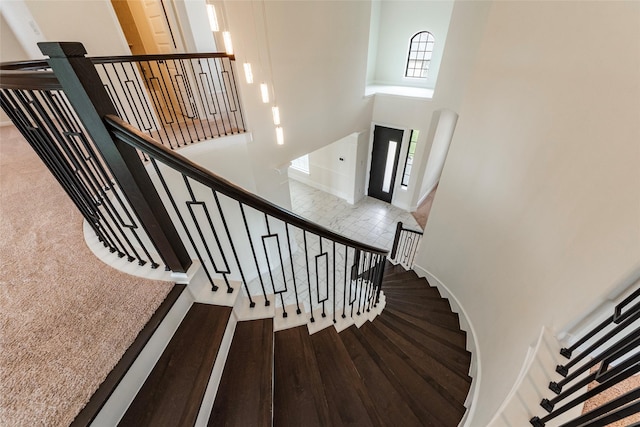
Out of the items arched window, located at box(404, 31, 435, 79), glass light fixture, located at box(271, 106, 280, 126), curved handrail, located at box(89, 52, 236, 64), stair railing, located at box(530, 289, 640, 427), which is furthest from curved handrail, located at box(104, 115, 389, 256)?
arched window, located at box(404, 31, 435, 79)

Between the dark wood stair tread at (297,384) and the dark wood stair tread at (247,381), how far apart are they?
8.7 inches

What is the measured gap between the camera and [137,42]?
180 inches

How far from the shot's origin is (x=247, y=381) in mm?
1218

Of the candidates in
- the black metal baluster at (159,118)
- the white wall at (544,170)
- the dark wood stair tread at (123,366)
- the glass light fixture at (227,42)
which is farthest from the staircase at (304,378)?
the glass light fixture at (227,42)

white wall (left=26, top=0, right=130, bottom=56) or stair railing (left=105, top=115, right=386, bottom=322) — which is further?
white wall (left=26, top=0, right=130, bottom=56)

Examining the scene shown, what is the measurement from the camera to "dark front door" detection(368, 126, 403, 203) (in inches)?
242

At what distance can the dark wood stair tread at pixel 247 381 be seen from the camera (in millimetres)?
1092

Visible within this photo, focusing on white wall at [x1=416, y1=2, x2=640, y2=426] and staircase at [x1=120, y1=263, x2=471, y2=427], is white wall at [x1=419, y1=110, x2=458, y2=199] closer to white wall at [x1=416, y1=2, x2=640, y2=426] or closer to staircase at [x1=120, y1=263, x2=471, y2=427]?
white wall at [x1=416, y1=2, x2=640, y2=426]

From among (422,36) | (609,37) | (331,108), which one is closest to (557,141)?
(609,37)

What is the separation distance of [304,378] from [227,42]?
12.4ft

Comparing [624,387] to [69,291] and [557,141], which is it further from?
[69,291]

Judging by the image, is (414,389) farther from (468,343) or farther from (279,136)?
(279,136)

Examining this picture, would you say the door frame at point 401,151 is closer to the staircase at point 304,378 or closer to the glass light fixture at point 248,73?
the glass light fixture at point 248,73

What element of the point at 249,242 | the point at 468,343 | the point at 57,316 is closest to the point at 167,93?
the point at 249,242
